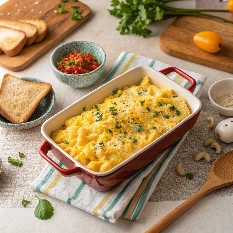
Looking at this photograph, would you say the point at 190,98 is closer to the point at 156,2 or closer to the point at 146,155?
the point at 146,155

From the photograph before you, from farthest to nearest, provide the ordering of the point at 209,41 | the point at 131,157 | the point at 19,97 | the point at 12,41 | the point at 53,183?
the point at 12,41
the point at 209,41
the point at 19,97
the point at 53,183
the point at 131,157

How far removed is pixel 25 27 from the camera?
3330 millimetres

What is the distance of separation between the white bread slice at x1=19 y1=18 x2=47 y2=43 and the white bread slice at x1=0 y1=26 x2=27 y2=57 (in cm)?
13

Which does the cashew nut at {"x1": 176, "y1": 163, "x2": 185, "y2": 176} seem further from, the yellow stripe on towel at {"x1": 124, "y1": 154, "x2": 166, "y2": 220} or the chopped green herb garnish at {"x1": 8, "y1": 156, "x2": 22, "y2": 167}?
the chopped green herb garnish at {"x1": 8, "y1": 156, "x2": 22, "y2": 167}

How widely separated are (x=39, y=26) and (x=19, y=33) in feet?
0.62

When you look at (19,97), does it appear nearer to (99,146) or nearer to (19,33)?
(19,33)

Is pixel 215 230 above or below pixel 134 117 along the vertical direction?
below

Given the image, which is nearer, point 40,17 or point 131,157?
point 131,157

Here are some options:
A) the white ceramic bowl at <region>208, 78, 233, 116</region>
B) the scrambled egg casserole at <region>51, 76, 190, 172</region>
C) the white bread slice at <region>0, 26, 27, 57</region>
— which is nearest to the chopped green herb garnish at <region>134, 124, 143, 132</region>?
the scrambled egg casserole at <region>51, 76, 190, 172</region>

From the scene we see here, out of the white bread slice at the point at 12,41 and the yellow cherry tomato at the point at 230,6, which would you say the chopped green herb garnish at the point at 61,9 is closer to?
the white bread slice at the point at 12,41

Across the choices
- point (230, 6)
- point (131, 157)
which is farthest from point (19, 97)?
point (230, 6)

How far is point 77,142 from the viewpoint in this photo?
224 cm

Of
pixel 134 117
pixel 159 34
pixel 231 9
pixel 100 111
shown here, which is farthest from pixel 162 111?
pixel 231 9

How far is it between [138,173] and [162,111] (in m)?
0.34
